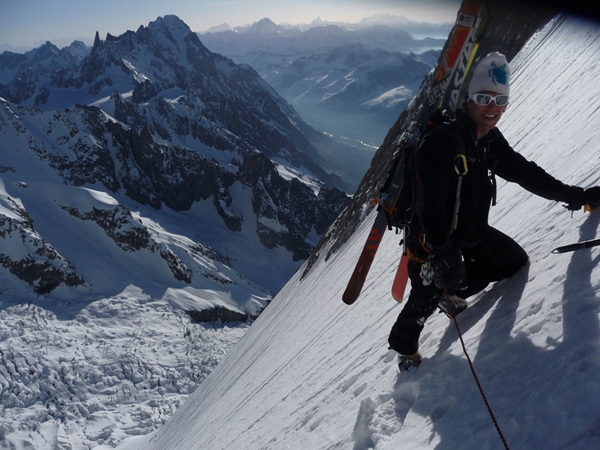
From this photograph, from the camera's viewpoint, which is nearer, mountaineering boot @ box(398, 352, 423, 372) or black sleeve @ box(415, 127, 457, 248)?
black sleeve @ box(415, 127, 457, 248)

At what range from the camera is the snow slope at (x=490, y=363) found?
296cm

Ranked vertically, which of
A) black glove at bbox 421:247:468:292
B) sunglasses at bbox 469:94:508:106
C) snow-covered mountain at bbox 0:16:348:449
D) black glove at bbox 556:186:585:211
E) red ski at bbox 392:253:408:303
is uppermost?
sunglasses at bbox 469:94:508:106

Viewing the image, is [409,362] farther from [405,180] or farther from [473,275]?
[405,180]

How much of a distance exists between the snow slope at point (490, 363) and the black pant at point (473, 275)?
16 cm

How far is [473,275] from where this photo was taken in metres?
4.88

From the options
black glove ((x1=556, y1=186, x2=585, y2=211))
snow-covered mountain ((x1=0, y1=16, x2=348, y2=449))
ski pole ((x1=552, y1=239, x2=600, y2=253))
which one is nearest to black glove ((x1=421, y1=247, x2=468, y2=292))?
ski pole ((x1=552, y1=239, x2=600, y2=253))

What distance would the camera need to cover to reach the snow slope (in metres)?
2.96

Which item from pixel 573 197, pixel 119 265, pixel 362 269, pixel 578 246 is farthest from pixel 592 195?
pixel 119 265

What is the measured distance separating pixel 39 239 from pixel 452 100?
110 m

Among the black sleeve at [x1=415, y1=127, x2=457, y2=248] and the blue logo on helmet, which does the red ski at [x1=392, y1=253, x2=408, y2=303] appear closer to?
the black sleeve at [x1=415, y1=127, x2=457, y2=248]

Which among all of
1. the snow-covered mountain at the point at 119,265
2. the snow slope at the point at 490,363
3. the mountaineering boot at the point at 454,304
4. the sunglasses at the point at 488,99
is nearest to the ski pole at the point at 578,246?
the snow slope at the point at 490,363

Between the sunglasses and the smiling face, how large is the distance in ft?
0.08

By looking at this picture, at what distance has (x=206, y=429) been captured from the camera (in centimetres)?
1085

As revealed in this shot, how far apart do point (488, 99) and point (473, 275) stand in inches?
72.5
